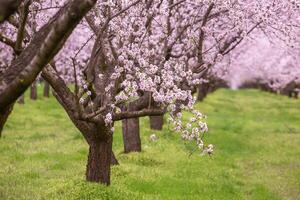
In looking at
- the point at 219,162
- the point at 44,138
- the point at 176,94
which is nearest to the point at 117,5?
the point at 176,94

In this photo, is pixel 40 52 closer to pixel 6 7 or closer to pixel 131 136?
pixel 6 7

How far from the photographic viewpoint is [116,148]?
2358cm

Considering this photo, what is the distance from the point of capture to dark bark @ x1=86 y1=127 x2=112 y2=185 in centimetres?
1438

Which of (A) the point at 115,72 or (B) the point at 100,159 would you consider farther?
(B) the point at 100,159

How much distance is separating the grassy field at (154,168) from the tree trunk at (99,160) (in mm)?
356

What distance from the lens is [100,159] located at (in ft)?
47.8

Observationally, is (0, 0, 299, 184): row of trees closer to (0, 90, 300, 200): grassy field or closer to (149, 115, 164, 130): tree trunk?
(0, 90, 300, 200): grassy field

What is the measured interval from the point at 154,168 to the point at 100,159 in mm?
4475

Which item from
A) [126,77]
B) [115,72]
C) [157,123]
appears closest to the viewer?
[115,72]

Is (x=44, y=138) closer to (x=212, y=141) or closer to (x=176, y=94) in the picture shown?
(x=212, y=141)

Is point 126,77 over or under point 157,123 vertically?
over

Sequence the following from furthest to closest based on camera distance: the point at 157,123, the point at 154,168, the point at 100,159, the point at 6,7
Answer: the point at 157,123 → the point at 154,168 → the point at 100,159 → the point at 6,7

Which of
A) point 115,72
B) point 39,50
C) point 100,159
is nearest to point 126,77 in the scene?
point 115,72

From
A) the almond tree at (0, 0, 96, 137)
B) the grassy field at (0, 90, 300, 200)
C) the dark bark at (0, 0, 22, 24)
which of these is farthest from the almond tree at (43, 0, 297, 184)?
the dark bark at (0, 0, 22, 24)
